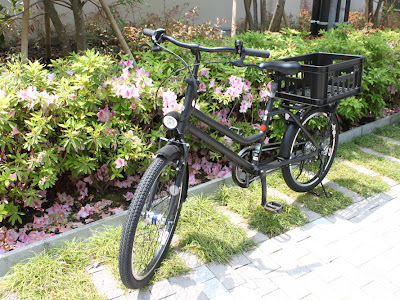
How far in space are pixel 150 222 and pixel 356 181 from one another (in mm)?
2437

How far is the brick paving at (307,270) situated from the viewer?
2.49 m

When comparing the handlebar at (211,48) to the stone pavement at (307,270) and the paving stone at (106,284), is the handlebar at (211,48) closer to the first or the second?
the stone pavement at (307,270)

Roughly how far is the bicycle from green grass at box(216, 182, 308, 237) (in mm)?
129

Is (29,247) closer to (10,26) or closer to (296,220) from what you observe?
(296,220)

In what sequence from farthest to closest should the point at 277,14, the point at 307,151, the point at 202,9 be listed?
the point at 202,9 < the point at 277,14 < the point at 307,151

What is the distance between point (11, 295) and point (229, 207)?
1.80 metres

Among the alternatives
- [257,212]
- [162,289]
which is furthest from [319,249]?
[162,289]

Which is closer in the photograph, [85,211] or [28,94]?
[28,94]

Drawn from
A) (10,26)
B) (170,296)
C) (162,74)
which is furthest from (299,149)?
(10,26)

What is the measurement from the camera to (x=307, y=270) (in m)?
2.71

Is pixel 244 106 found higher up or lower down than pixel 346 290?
higher up

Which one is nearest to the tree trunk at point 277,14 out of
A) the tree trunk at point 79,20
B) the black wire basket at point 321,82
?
the tree trunk at point 79,20

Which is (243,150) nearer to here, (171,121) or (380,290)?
(171,121)

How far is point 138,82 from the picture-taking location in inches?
131
